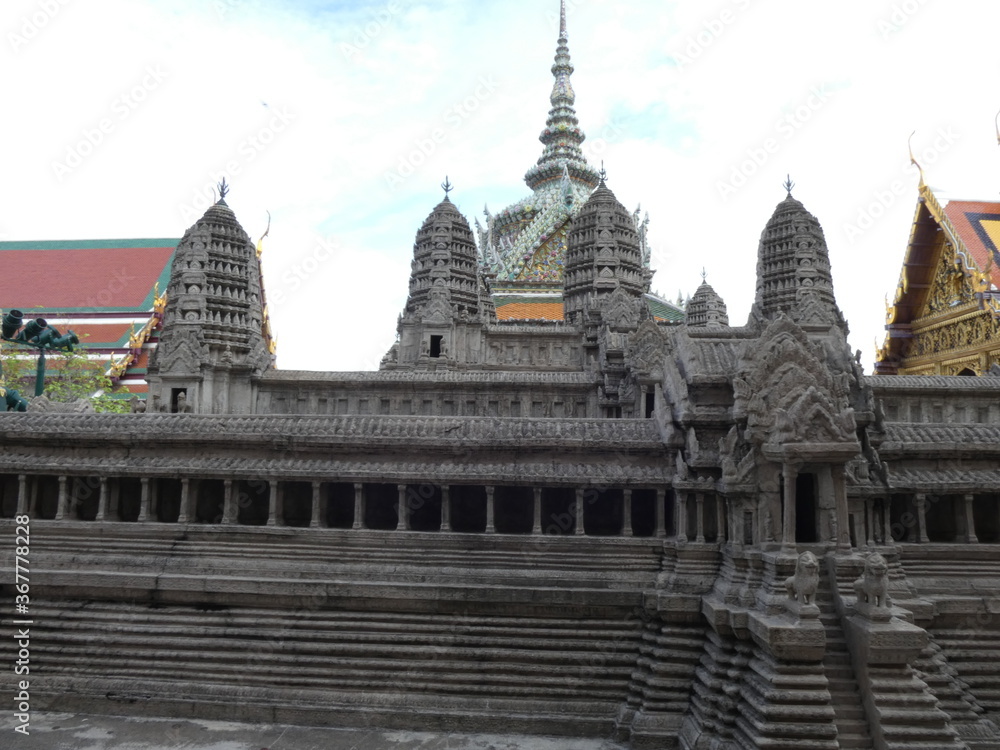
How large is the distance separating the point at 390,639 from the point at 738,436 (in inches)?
299

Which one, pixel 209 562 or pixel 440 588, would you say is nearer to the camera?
pixel 440 588

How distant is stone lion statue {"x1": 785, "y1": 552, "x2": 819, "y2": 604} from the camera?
10320mm

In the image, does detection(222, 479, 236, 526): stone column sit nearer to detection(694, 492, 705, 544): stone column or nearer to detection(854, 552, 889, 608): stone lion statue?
detection(694, 492, 705, 544): stone column

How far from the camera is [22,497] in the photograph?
591 inches

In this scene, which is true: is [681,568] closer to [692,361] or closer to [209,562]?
[692,361]

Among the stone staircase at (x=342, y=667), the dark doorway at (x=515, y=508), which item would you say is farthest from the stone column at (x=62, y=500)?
the dark doorway at (x=515, y=508)

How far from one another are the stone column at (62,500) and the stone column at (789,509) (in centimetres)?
1489

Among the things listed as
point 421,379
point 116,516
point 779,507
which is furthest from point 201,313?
Result: point 779,507

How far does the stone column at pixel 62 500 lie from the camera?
1491 cm

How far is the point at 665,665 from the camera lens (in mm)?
11852

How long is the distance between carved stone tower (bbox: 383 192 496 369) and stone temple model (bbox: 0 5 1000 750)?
2517 centimetres

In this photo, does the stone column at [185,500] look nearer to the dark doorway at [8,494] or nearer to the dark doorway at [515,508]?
the dark doorway at [8,494]

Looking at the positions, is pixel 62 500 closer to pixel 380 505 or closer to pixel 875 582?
pixel 380 505

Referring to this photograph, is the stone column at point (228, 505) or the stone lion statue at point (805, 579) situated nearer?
the stone lion statue at point (805, 579)
